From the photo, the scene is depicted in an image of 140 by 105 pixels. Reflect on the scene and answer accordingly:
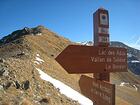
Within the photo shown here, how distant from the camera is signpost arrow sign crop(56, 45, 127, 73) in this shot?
19.5ft

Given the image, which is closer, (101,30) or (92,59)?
(92,59)

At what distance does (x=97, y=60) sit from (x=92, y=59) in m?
0.14

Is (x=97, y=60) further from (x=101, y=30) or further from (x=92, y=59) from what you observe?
(x=101, y=30)

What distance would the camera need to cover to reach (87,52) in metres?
6.18

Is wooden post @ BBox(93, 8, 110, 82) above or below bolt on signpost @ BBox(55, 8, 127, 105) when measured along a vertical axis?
above

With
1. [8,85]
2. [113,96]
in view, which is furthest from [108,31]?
[8,85]

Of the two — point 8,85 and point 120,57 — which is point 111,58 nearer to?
point 120,57

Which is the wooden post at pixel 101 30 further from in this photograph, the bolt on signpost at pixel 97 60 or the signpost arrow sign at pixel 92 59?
the signpost arrow sign at pixel 92 59

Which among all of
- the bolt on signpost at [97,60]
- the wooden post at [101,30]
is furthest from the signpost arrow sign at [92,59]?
the wooden post at [101,30]

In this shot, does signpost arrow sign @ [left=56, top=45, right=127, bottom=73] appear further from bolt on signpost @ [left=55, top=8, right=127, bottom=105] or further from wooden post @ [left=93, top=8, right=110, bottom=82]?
wooden post @ [left=93, top=8, right=110, bottom=82]

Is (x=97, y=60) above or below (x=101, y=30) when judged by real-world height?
below

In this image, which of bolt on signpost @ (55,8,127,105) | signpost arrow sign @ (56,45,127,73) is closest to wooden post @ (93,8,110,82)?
bolt on signpost @ (55,8,127,105)

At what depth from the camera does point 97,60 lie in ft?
20.7

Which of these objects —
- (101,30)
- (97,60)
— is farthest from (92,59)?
(101,30)
